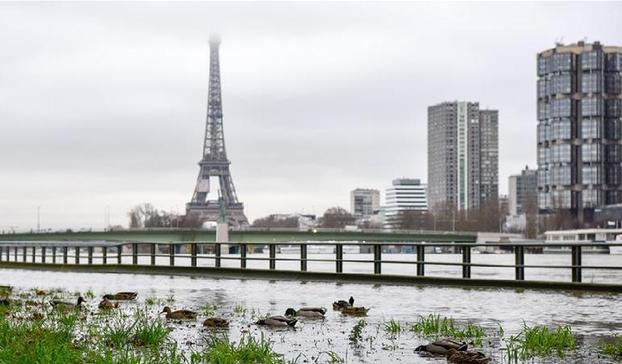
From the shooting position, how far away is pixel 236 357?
433 inches

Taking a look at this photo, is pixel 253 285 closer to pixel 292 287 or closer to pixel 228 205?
pixel 292 287

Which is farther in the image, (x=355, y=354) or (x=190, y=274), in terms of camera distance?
(x=190, y=274)

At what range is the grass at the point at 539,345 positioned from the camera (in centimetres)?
1214

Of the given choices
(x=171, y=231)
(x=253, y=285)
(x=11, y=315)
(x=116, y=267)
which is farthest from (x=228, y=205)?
(x=11, y=315)

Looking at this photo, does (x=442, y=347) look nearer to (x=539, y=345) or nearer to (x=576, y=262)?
(x=539, y=345)

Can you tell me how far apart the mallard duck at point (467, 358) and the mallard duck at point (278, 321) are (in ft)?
14.1

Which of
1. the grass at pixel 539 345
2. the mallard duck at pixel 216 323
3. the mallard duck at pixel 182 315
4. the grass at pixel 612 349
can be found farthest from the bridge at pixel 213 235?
the grass at pixel 612 349

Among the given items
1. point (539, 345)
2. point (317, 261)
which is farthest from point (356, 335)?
point (317, 261)

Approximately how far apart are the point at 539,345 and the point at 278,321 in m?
4.63

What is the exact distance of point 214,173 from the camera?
585 ft

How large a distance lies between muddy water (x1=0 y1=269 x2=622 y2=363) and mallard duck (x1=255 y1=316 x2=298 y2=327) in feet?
0.59

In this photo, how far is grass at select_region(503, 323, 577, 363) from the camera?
1214 cm

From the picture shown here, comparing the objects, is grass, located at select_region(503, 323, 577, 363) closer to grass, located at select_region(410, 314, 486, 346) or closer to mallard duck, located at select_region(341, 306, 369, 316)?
grass, located at select_region(410, 314, 486, 346)

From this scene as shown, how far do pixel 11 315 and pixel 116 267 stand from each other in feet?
95.1
